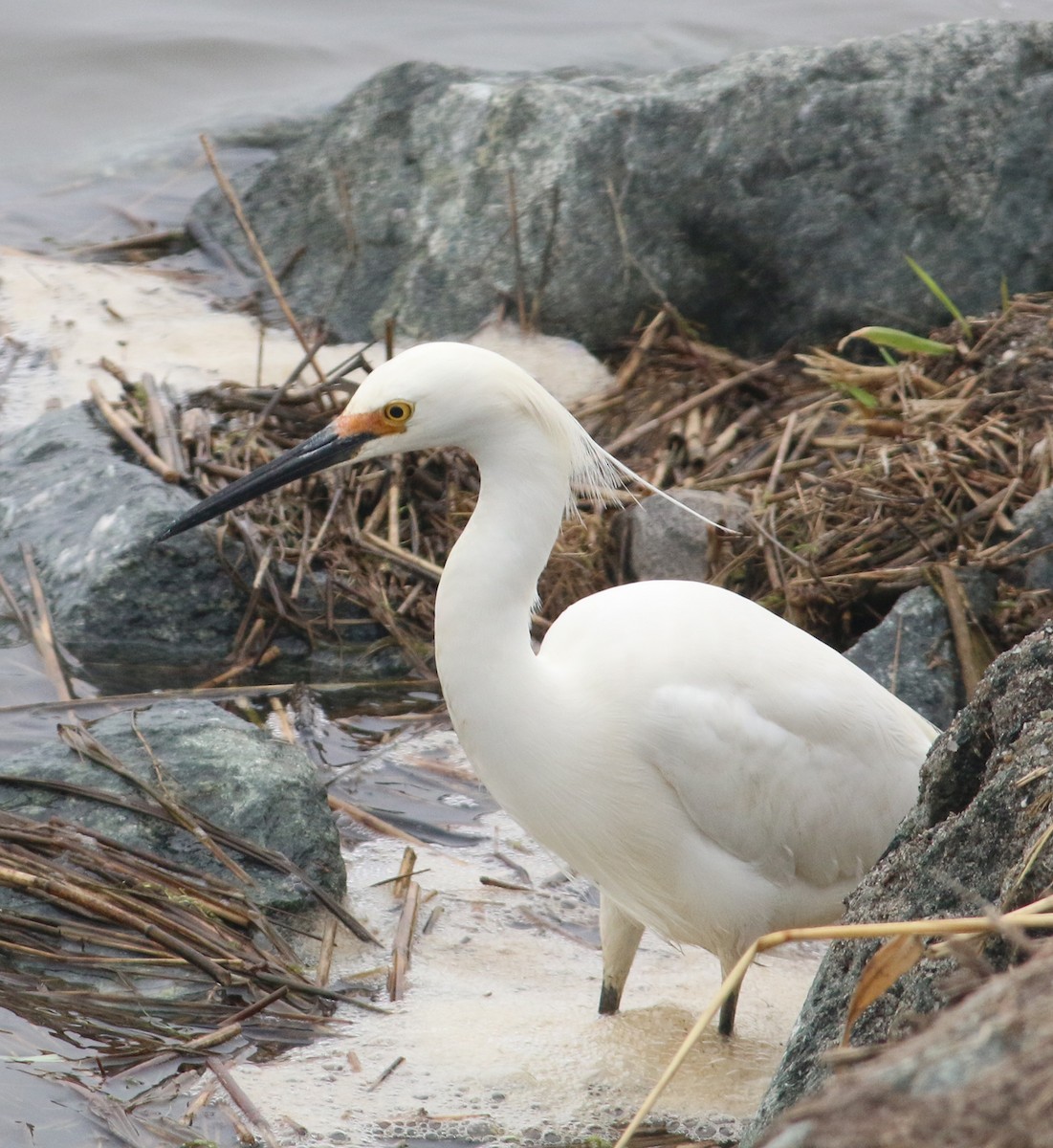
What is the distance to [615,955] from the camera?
374 cm

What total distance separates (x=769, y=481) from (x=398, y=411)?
8.16 ft

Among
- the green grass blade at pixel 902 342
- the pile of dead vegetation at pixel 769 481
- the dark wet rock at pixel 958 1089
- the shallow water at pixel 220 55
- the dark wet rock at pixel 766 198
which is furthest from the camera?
the shallow water at pixel 220 55

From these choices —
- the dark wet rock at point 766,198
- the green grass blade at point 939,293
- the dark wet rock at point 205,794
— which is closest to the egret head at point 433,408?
the dark wet rock at point 205,794

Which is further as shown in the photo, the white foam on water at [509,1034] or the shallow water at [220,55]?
the shallow water at [220,55]

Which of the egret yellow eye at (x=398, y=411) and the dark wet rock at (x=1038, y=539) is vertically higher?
the egret yellow eye at (x=398, y=411)

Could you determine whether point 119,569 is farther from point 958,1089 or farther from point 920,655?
point 958,1089

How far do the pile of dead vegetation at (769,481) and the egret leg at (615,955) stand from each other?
5.28 ft

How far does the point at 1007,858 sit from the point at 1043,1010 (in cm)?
84

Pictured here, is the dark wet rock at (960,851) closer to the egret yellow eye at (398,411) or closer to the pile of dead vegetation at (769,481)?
the egret yellow eye at (398,411)

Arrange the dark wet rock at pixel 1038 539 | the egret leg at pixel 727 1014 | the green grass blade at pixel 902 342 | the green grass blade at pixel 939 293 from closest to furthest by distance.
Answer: the egret leg at pixel 727 1014
the dark wet rock at pixel 1038 539
the green grass blade at pixel 902 342
the green grass blade at pixel 939 293

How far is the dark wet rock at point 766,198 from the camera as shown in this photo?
6395 millimetres

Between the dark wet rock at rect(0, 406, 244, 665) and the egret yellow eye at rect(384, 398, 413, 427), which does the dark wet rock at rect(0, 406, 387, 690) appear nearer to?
the dark wet rock at rect(0, 406, 244, 665)

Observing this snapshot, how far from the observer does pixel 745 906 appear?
3.53m

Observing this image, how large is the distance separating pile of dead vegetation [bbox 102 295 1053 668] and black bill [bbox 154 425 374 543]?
5.27 ft
